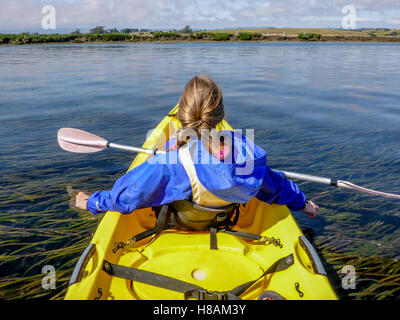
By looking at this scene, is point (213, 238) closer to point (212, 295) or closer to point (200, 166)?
point (212, 295)

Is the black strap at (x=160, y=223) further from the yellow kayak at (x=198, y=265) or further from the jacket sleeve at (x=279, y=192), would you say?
the jacket sleeve at (x=279, y=192)

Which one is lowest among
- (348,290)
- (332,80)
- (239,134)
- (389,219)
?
(348,290)

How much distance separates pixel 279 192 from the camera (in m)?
2.59

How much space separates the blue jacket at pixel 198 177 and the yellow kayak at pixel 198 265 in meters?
0.40

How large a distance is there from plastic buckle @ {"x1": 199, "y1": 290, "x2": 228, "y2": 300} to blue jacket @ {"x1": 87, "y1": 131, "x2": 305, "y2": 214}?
561 millimetres

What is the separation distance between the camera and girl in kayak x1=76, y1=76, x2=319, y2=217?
1949mm

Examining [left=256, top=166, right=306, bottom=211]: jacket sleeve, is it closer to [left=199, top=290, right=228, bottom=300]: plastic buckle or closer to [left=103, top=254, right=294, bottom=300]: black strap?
[left=103, top=254, right=294, bottom=300]: black strap

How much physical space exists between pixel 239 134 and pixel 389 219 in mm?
2868

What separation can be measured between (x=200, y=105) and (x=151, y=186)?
59cm

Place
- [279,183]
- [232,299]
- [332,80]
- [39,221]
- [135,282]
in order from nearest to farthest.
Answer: [232,299]
[135,282]
[279,183]
[39,221]
[332,80]

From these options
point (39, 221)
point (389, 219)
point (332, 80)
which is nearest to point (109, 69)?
point (332, 80)

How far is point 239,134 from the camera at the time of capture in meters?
2.21

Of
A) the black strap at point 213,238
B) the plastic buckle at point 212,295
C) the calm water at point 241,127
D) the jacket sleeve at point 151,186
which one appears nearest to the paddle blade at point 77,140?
the calm water at point 241,127

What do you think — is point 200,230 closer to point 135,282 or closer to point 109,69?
point 135,282
